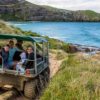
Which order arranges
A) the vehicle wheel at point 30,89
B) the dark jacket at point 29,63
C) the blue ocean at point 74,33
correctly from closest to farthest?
the vehicle wheel at point 30,89 < the dark jacket at point 29,63 < the blue ocean at point 74,33

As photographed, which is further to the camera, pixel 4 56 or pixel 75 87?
pixel 4 56

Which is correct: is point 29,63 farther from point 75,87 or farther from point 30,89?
point 75,87

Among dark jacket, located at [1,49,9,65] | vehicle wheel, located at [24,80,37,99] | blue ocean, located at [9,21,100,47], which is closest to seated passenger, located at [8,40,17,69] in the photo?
dark jacket, located at [1,49,9,65]

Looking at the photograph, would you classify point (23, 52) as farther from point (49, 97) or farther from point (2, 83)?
point (49, 97)

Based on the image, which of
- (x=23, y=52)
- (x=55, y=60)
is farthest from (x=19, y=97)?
(x=55, y=60)

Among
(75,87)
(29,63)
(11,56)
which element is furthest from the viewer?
(11,56)

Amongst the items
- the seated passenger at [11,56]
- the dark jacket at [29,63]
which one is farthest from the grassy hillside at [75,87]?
the seated passenger at [11,56]

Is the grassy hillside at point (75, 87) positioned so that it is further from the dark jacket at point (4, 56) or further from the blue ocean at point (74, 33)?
the blue ocean at point (74, 33)

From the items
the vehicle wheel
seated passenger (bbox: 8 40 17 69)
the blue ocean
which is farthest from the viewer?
the blue ocean

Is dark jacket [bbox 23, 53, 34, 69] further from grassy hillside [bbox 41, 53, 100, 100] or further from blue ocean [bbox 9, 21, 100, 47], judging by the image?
blue ocean [bbox 9, 21, 100, 47]

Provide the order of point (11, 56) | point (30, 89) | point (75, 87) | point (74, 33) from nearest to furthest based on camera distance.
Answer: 1. point (75, 87)
2. point (30, 89)
3. point (11, 56)
4. point (74, 33)

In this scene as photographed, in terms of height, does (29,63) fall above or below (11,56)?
below

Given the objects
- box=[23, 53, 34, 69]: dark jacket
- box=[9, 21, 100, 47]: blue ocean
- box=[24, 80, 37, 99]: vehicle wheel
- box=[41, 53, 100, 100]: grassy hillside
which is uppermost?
box=[23, 53, 34, 69]: dark jacket

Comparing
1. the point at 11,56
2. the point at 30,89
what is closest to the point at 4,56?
the point at 11,56
